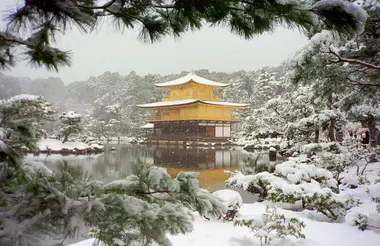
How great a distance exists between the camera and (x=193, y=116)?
21875 mm

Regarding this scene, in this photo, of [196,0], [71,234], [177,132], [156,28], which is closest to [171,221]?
[71,234]

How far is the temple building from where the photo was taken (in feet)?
70.9

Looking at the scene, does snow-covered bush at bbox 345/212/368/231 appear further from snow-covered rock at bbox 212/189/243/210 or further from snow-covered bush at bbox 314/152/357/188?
snow-covered bush at bbox 314/152/357/188

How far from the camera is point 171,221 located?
90 centimetres

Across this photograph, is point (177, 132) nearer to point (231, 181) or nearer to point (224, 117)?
point (224, 117)

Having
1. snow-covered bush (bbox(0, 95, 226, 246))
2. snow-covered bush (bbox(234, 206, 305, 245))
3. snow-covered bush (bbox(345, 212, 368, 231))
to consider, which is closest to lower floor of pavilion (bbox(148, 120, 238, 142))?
snow-covered bush (bbox(345, 212, 368, 231))

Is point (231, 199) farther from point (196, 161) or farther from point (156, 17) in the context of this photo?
point (196, 161)

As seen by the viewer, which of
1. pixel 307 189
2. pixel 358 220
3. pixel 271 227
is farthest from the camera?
pixel 307 189

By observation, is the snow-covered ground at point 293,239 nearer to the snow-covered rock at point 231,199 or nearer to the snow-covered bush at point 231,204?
the snow-covered bush at point 231,204

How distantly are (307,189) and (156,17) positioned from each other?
9.19ft

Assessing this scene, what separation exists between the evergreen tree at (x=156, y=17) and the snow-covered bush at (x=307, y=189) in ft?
8.18

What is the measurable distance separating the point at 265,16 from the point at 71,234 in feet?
3.80

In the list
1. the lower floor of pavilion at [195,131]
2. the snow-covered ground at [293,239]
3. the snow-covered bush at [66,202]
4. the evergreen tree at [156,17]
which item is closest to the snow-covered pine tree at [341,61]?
the evergreen tree at [156,17]

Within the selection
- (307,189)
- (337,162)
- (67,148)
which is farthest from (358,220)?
(67,148)
